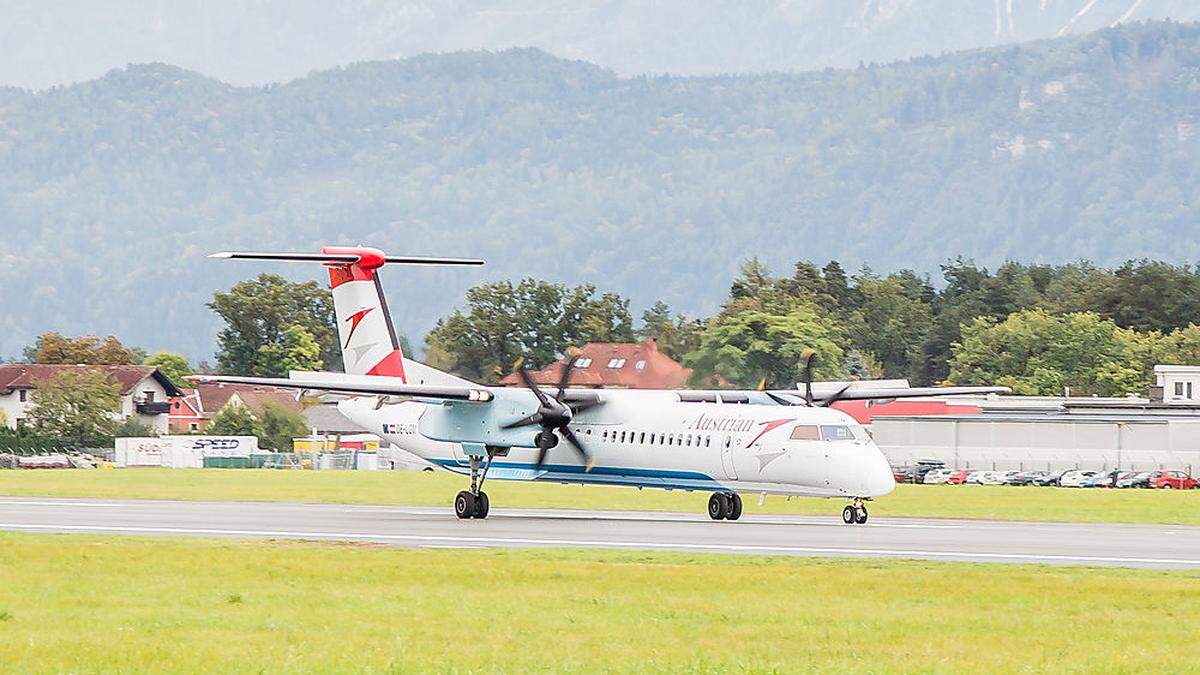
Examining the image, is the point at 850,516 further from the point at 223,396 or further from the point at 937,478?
the point at 223,396

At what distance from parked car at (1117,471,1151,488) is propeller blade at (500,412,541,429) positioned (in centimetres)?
4125

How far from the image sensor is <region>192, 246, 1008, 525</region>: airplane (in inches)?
1367

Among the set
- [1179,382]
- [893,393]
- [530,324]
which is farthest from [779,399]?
[1179,382]

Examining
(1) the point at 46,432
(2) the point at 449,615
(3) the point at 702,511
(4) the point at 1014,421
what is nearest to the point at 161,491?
(3) the point at 702,511

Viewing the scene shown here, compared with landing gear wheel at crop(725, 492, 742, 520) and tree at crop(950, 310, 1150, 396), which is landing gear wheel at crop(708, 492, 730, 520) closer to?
landing gear wheel at crop(725, 492, 742, 520)

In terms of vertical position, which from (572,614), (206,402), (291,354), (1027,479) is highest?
(291,354)

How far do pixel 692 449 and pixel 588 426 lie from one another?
120 inches

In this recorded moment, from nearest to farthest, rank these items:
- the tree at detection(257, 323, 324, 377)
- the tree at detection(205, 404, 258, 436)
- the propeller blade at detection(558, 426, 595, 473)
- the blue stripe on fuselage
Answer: the blue stripe on fuselage, the propeller blade at detection(558, 426, 595, 473), the tree at detection(205, 404, 258, 436), the tree at detection(257, 323, 324, 377)

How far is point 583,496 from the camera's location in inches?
2010

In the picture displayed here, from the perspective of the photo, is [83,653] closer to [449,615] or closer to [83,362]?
[449,615]

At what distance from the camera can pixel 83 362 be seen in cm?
13762

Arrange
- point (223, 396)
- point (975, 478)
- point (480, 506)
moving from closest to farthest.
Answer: point (480, 506), point (975, 478), point (223, 396)

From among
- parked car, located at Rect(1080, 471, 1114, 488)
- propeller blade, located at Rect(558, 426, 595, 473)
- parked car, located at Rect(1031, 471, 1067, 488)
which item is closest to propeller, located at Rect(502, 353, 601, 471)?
propeller blade, located at Rect(558, 426, 595, 473)

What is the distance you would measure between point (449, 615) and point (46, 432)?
8696 cm
